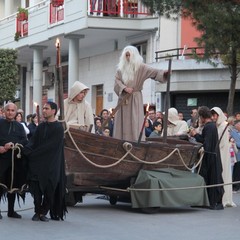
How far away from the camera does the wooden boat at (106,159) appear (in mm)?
12000

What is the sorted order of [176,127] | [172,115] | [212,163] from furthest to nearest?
1. [176,127]
2. [172,115]
3. [212,163]

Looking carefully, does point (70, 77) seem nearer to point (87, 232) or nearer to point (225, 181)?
point (225, 181)

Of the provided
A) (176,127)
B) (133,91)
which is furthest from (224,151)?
(133,91)

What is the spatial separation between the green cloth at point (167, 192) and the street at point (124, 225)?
192mm

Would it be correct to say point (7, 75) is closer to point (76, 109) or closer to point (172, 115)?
point (172, 115)

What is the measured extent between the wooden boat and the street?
520mm

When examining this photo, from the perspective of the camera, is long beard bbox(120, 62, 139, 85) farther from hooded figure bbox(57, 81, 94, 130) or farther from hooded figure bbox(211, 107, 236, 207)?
hooded figure bbox(211, 107, 236, 207)

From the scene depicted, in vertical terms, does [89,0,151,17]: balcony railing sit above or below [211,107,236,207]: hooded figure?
above

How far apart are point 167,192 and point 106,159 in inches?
44.0

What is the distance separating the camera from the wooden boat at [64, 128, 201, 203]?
12000mm

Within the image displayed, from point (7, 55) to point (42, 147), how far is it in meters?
19.5

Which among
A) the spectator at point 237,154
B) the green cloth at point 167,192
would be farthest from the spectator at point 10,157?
the spectator at point 237,154

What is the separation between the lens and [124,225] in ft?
35.7

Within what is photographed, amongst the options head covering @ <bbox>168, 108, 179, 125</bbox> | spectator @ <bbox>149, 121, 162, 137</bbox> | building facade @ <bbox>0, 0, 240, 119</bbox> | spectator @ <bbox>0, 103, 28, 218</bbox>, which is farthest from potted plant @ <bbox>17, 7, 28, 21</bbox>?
A: spectator @ <bbox>0, 103, 28, 218</bbox>
